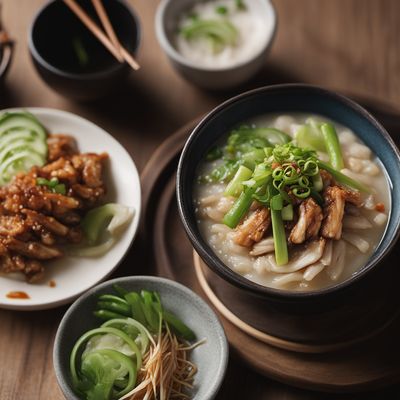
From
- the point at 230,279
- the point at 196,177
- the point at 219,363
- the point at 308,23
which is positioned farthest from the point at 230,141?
the point at 308,23

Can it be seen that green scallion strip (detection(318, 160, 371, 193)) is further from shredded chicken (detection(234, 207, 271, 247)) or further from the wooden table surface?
the wooden table surface

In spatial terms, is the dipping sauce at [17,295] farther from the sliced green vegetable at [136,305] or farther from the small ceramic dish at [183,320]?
the sliced green vegetable at [136,305]

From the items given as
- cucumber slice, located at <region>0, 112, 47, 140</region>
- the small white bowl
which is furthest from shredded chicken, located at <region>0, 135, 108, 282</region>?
the small white bowl

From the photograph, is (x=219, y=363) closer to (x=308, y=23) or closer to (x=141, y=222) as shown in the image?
(x=141, y=222)

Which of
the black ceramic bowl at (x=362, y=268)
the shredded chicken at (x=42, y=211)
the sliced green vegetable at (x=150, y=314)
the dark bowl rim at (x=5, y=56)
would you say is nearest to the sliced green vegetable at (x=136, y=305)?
the sliced green vegetable at (x=150, y=314)

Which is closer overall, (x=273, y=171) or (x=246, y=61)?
(x=273, y=171)

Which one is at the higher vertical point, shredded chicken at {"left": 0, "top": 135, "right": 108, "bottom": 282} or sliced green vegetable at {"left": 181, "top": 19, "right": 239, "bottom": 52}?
sliced green vegetable at {"left": 181, "top": 19, "right": 239, "bottom": 52}
